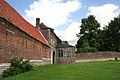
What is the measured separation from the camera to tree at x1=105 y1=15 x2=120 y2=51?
7306 centimetres

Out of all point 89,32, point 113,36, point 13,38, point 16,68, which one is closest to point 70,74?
point 16,68

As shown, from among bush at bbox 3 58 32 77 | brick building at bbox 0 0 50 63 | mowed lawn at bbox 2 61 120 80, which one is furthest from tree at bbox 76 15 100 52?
bush at bbox 3 58 32 77

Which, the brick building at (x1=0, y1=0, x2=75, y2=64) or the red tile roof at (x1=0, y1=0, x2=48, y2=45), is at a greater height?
the red tile roof at (x1=0, y1=0, x2=48, y2=45)

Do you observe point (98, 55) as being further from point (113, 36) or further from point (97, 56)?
point (113, 36)

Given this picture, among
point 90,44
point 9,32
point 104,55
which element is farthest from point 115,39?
point 9,32

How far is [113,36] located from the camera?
74.5 metres

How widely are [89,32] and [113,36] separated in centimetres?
1031

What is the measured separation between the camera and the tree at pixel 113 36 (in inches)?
2876

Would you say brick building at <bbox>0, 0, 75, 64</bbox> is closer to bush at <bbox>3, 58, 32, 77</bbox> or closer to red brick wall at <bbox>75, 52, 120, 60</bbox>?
bush at <bbox>3, 58, 32, 77</bbox>

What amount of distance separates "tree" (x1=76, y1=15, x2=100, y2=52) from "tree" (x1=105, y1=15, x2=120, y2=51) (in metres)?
3.63

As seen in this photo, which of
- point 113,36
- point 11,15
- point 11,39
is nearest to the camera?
point 11,39

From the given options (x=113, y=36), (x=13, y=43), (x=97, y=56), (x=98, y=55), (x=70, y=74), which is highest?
(x=113, y=36)

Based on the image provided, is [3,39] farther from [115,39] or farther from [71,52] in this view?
[115,39]

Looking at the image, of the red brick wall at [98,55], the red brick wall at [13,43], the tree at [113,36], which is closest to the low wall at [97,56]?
the red brick wall at [98,55]
